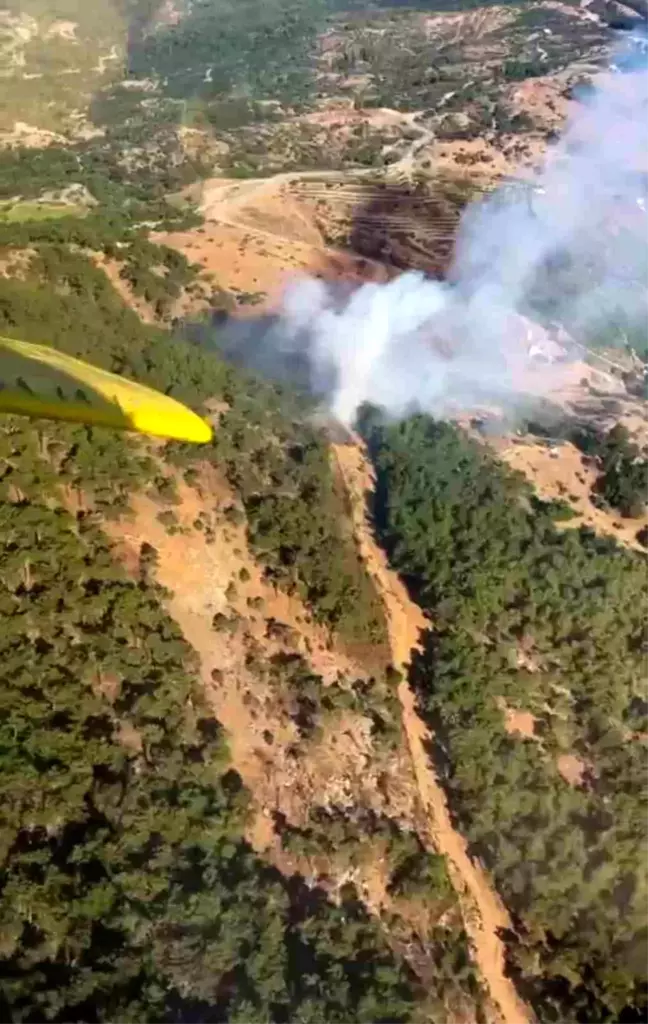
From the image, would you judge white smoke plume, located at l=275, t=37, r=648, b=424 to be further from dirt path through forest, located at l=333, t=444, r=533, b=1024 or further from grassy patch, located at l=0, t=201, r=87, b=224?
grassy patch, located at l=0, t=201, r=87, b=224

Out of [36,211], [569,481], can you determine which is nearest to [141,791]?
[569,481]

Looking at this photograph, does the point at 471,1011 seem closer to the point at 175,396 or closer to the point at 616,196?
the point at 175,396

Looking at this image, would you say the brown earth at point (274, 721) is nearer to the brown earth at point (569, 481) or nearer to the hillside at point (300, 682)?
the hillside at point (300, 682)

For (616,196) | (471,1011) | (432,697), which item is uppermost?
(616,196)

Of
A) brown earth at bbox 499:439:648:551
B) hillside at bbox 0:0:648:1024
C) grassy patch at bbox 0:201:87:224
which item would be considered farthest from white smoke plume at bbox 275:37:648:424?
grassy patch at bbox 0:201:87:224

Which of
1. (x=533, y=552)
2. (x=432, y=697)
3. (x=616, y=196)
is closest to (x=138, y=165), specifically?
(x=616, y=196)

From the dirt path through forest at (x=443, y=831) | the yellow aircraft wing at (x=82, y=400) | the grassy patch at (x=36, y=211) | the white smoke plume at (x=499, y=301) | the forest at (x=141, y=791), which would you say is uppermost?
the yellow aircraft wing at (x=82, y=400)

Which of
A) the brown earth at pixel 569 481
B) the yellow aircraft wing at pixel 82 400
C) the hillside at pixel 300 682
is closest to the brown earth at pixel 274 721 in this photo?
the hillside at pixel 300 682
